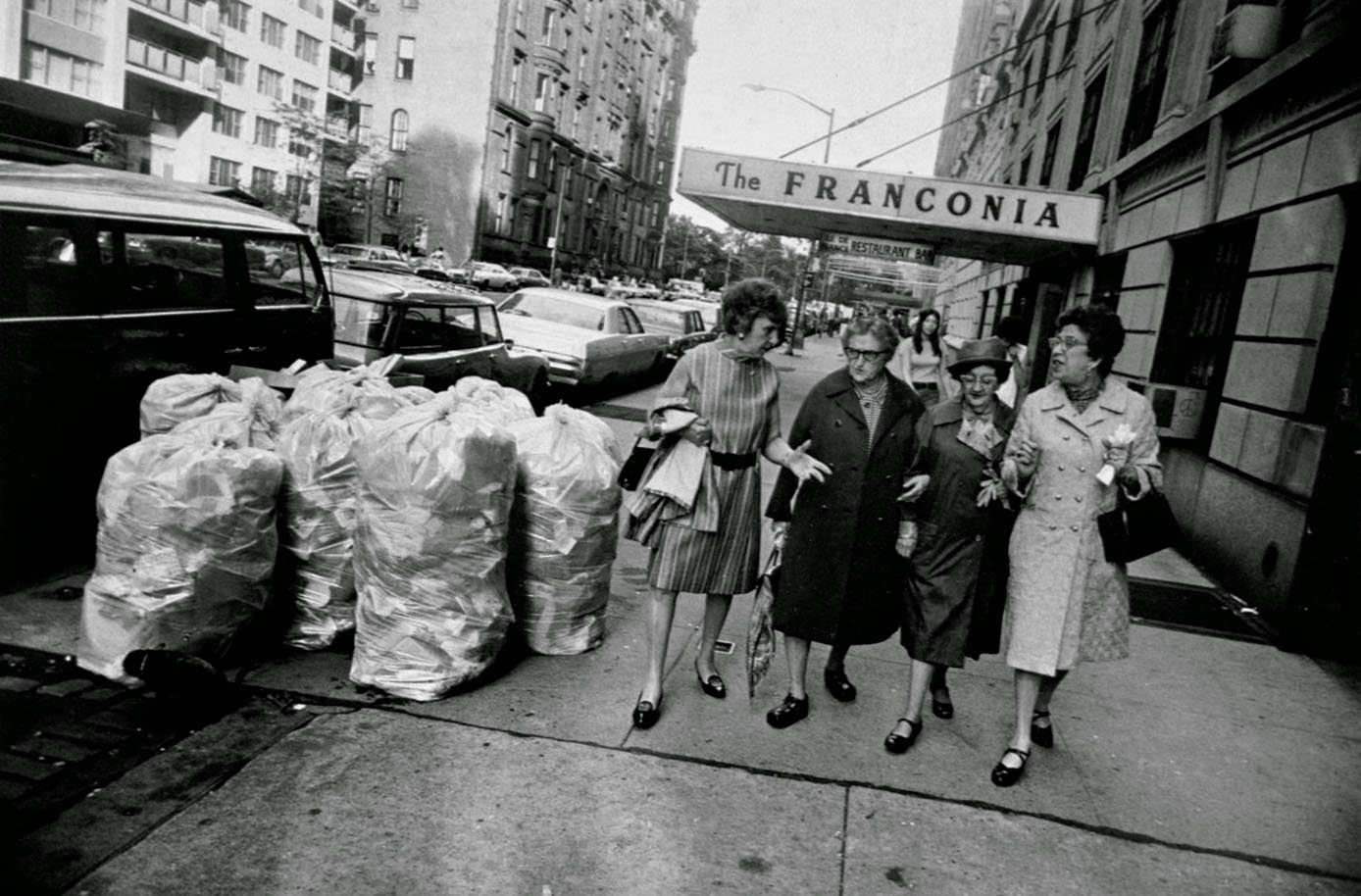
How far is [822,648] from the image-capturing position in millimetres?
5020

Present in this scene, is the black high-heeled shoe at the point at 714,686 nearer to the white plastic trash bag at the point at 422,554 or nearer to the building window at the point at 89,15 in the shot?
the white plastic trash bag at the point at 422,554

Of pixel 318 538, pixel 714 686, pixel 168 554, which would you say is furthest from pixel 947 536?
pixel 168 554

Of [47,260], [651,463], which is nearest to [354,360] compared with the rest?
[47,260]

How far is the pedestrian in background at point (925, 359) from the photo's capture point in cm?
817

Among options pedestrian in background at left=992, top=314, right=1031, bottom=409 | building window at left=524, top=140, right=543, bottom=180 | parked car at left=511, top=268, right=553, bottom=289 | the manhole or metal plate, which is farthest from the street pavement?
building window at left=524, top=140, right=543, bottom=180

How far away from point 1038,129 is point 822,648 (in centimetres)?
1800

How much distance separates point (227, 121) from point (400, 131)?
10115 mm

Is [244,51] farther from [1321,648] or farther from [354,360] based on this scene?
[1321,648]

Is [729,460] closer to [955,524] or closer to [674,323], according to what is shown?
[955,524]

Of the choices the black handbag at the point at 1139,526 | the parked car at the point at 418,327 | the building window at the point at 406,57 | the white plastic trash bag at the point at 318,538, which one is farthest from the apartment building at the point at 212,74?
the black handbag at the point at 1139,526

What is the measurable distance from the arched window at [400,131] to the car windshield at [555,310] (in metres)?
44.2

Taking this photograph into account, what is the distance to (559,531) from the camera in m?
4.42

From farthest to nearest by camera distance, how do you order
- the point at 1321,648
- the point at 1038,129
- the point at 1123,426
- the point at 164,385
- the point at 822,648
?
the point at 1038,129
the point at 1321,648
the point at 822,648
the point at 164,385
the point at 1123,426

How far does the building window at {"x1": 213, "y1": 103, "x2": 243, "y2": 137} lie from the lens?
4547 centimetres
